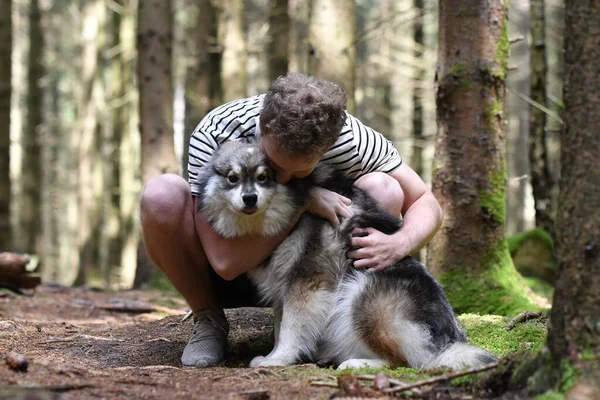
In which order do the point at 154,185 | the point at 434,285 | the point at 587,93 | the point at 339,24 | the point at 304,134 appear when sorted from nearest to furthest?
the point at 587,93
the point at 304,134
the point at 434,285
the point at 154,185
the point at 339,24

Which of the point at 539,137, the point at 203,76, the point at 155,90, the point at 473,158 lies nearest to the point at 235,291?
the point at 473,158

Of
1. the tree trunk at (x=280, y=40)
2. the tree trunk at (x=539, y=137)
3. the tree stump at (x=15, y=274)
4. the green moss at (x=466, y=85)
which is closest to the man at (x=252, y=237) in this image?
the green moss at (x=466, y=85)

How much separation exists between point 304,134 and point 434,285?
111 centimetres

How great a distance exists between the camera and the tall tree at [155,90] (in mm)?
8461

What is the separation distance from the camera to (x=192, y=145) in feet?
13.4

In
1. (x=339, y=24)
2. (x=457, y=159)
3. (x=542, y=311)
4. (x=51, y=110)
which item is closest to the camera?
(x=542, y=311)

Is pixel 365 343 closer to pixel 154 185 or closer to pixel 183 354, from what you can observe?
pixel 183 354

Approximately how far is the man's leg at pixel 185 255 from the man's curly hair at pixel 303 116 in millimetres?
775

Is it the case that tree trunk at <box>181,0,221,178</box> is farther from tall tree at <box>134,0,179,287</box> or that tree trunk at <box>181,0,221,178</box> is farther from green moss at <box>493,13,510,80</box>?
green moss at <box>493,13,510,80</box>

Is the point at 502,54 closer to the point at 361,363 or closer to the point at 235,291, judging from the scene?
the point at 235,291

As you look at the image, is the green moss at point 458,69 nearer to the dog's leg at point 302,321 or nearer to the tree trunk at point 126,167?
the dog's leg at point 302,321

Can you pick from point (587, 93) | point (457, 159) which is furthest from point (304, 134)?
point (457, 159)

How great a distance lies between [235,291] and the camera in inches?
172

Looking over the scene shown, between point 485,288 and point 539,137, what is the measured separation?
443 cm
